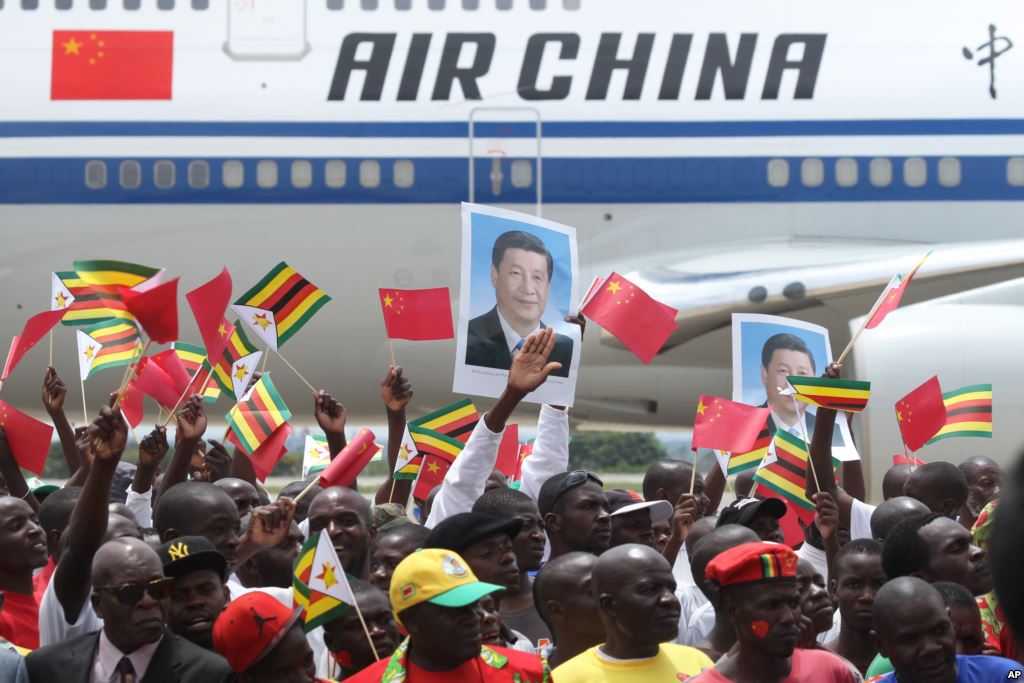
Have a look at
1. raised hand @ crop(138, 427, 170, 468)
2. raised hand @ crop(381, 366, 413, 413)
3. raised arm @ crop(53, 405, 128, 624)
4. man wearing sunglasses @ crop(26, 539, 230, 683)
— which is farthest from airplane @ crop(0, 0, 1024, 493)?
man wearing sunglasses @ crop(26, 539, 230, 683)

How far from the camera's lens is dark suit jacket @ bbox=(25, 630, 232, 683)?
3.86 m

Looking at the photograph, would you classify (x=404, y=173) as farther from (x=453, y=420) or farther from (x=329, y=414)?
(x=329, y=414)

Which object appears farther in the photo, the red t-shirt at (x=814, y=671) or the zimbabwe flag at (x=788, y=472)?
the zimbabwe flag at (x=788, y=472)

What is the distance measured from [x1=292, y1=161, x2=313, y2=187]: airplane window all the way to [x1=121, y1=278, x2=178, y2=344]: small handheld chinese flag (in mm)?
6965

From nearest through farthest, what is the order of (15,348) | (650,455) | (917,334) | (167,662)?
1. (167,662)
2. (15,348)
3. (917,334)
4. (650,455)

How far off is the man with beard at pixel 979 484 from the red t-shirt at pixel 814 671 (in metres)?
2.95

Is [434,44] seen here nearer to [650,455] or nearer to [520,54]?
[520,54]

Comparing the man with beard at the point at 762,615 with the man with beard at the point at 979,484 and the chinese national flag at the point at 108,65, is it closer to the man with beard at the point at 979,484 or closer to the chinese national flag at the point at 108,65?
the man with beard at the point at 979,484

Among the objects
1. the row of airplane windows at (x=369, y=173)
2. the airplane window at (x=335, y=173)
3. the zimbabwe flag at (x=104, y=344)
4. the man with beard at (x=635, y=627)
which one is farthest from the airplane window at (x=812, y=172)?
the man with beard at (x=635, y=627)

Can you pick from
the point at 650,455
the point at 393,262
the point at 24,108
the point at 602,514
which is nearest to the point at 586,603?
the point at 602,514

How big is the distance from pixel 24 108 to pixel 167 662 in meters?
8.82

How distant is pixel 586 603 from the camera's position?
4660 mm

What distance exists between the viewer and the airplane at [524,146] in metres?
11.8

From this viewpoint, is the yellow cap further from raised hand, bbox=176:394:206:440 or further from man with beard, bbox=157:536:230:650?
raised hand, bbox=176:394:206:440
